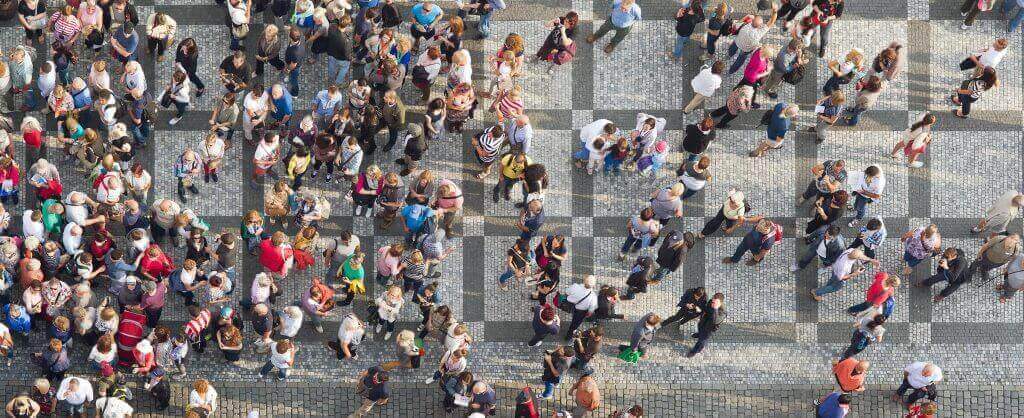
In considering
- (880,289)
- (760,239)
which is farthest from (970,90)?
(760,239)

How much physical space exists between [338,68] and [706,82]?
21.0 feet

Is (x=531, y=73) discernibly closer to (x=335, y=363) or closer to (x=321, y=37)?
(x=321, y=37)

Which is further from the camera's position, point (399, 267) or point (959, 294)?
point (959, 294)

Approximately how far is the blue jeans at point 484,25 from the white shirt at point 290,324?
6.16 m

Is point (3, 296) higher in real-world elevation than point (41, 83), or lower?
lower

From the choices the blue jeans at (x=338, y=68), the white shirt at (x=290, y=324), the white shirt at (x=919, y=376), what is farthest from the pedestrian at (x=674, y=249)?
the blue jeans at (x=338, y=68)

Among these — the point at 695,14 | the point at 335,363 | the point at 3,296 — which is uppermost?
the point at 695,14

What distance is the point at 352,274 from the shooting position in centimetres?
1812

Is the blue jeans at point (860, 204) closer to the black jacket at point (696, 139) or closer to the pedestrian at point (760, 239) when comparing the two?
the pedestrian at point (760, 239)

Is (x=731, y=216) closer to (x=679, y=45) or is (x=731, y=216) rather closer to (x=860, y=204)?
(x=860, y=204)

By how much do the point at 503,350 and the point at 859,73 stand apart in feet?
26.8

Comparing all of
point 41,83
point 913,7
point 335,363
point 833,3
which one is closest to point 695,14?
Result: point 833,3

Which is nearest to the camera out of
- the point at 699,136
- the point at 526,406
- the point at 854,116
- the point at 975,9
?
the point at 526,406

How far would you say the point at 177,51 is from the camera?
19297 millimetres
